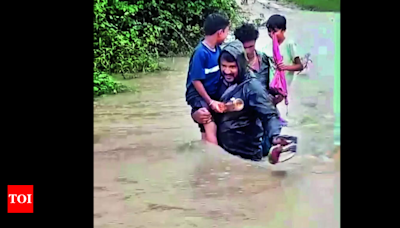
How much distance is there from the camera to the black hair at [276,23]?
128 inches

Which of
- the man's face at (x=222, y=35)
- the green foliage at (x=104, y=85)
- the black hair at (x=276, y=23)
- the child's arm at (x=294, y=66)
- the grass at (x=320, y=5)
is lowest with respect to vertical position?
the green foliage at (x=104, y=85)

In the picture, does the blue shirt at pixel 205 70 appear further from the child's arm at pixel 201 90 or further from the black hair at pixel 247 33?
the black hair at pixel 247 33

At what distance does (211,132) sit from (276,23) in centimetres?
63

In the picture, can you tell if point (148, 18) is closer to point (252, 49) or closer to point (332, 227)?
point (252, 49)

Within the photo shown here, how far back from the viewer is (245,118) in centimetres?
328

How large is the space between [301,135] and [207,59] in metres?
0.61

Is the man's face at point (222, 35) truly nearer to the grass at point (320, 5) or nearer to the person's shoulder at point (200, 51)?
the person's shoulder at point (200, 51)

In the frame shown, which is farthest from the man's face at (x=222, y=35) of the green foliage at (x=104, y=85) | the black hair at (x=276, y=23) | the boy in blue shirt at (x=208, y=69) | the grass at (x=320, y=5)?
the green foliage at (x=104, y=85)

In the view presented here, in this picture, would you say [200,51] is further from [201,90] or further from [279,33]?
[279,33]

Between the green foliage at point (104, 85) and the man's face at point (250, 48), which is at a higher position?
the man's face at point (250, 48)
